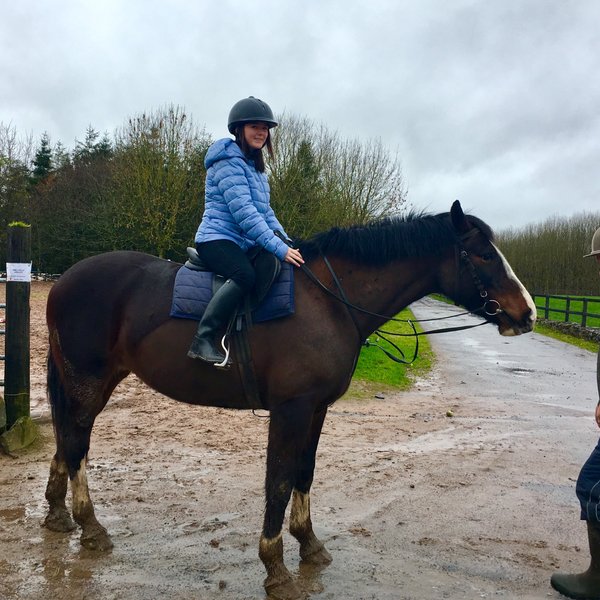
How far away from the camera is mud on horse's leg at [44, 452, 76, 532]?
13.3ft

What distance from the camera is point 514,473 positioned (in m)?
5.61

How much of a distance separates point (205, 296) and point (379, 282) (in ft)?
3.96

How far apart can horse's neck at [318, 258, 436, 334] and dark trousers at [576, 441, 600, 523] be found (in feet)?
5.02

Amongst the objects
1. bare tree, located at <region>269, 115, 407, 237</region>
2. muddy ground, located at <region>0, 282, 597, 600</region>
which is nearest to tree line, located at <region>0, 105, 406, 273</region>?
bare tree, located at <region>269, 115, 407, 237</region>

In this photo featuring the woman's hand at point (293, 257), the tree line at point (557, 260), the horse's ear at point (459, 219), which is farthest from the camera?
the tree line at point (557, 260)

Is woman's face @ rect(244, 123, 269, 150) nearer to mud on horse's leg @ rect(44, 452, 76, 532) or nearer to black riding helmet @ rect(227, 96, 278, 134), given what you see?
black riding helmet @ rect(227, 96, 278, 134)

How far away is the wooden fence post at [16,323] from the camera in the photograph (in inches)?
227

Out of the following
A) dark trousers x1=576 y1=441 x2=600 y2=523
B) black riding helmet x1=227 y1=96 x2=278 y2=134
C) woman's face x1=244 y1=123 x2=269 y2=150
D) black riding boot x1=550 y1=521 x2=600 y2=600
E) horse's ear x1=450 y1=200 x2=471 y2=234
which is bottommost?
black riding boot x1=550 y1=521 x2=600 y2=600

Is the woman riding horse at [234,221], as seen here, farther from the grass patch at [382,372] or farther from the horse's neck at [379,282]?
the grass patch at [382,372]

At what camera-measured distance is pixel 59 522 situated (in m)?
4.07

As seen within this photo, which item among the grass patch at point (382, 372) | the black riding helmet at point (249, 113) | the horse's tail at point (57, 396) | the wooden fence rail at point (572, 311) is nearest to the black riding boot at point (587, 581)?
the black riding helmet at point (249, 113)

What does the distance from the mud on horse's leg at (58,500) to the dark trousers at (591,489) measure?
3627 mm

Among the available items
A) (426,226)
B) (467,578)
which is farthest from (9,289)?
(467,578)

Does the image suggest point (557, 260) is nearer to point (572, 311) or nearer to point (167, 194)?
point (572, 311)
